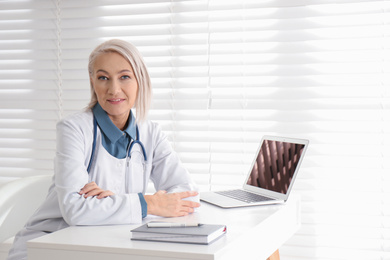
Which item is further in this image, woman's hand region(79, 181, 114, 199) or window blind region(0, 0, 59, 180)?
window blind region(0, 0, 59, 180)

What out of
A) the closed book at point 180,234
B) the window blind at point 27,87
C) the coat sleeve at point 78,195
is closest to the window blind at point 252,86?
the window blind at point 27,87

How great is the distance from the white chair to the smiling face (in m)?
0.58

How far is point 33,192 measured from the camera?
2.26 meters

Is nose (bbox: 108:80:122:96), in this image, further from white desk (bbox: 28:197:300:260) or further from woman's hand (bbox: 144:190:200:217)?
white desk (bbox: 28:197:300:260)

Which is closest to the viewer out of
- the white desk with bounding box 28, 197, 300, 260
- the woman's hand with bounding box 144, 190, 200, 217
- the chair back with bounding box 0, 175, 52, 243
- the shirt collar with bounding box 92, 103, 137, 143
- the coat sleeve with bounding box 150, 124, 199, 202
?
the white desk with bounding box 28, 197, 300, 260

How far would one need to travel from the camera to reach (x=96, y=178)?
1854 millimetres

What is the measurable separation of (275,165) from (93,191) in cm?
81

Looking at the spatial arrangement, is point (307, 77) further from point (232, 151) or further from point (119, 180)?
point (119, 180)

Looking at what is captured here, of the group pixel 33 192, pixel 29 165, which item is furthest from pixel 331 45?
pixel 29 165

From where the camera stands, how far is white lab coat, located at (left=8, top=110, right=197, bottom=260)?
64.4 inches

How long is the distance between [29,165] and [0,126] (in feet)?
0.93

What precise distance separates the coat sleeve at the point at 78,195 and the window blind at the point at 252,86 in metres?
0.91

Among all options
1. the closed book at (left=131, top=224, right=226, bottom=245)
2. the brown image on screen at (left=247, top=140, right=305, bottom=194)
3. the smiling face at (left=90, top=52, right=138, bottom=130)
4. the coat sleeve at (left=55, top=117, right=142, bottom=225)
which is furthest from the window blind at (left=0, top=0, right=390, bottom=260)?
the closed book at (left=131, top=224, right=226, bottom=245)

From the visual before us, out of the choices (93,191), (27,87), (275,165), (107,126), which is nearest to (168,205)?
(93,191)
